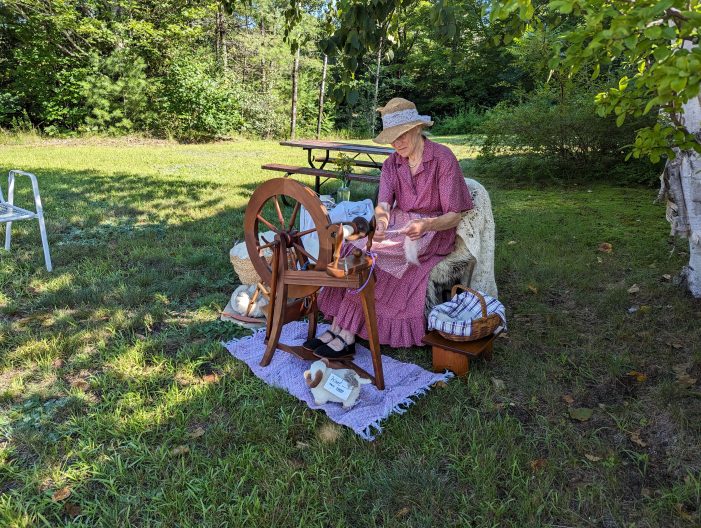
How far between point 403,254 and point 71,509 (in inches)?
76.9

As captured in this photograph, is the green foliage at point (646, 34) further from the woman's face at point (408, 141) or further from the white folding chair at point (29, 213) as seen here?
the white folding chair at point (29, 213)

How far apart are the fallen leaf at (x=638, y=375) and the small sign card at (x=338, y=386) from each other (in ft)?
5.02

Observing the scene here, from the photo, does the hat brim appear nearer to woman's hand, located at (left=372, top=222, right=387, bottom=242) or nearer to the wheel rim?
woman's hand, located at (left=372, top=222, right=387, bottom=242)

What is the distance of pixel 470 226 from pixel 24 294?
10.5 feet

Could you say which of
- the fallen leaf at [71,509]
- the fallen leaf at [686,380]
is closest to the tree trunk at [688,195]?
the fallen leaf at [686,380]

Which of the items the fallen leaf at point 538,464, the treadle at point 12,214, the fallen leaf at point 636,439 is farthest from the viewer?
the treadle at point 12,214

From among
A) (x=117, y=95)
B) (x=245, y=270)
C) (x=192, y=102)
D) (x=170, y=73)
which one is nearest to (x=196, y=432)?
(x=245, y=270)

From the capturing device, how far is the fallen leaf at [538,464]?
2038mm

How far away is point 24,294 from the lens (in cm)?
362

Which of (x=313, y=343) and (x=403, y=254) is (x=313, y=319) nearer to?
(x=313, y=343)

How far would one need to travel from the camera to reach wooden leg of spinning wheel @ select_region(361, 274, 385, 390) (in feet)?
8.29

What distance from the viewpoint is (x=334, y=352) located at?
2.87m

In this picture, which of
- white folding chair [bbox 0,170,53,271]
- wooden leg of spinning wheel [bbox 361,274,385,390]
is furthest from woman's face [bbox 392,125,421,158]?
white folding chair [bbox 0,170,53,271]

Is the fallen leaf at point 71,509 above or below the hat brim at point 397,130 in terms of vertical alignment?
below
